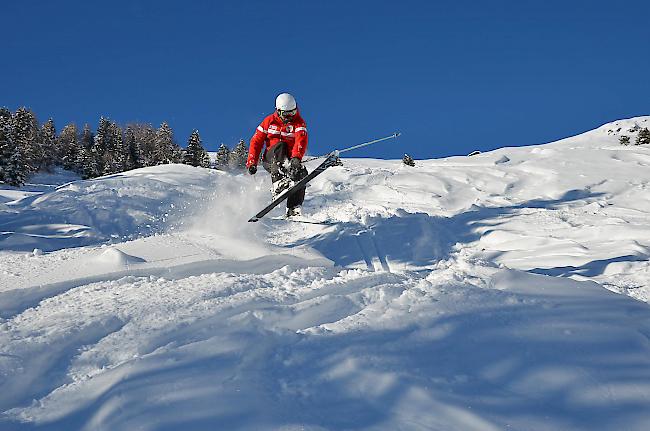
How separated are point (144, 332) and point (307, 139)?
258 inches

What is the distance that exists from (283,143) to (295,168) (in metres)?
0.75

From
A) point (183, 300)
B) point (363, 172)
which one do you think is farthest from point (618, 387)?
point (363, 172)

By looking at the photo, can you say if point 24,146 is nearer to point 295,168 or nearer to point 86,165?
point 86,165

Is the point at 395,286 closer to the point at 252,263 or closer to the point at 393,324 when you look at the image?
the point at 393,324

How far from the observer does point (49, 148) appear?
63.9 m

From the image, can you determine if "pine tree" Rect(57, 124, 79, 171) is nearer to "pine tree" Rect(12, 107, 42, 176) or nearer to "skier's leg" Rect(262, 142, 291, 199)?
"pine tree" Rect(12, 107, 42, 176)

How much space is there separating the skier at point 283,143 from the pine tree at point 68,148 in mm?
58566

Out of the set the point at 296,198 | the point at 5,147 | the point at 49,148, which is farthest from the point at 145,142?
the point at 296,198

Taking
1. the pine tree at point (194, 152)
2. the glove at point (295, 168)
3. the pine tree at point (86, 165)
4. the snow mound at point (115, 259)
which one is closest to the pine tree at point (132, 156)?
the pine tree at point (86, 165)

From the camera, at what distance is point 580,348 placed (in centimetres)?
275

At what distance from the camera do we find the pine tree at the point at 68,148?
62.5m

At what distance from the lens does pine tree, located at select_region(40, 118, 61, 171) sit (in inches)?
2438

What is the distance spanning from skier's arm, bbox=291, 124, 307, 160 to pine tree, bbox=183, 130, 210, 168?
47.8 metres

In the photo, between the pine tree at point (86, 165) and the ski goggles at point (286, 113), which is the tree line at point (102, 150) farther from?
the ski goggles at point (286, 113)
